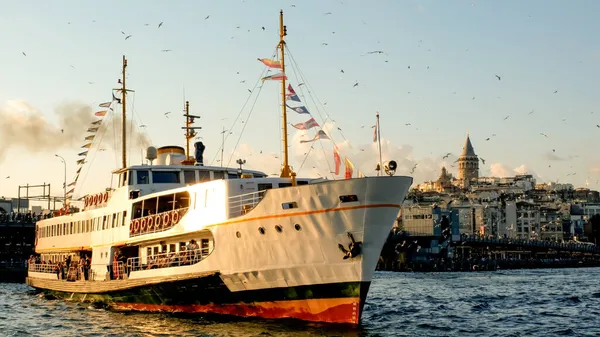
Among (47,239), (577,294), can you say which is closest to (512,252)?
(577,294)

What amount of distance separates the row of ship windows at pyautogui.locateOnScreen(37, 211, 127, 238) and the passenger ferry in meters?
0.11

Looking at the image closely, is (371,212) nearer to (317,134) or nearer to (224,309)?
(317,134)

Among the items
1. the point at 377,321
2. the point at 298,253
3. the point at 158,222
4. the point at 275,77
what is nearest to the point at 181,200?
the point at 158,222

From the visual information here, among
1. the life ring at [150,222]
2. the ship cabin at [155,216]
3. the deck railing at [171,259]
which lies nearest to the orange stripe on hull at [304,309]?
the deck railing at [171,259]

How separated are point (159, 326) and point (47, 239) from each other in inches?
930

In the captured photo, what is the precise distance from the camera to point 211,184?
30.1 metres

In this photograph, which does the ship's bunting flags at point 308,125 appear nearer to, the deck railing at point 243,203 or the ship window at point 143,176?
the deck railing at point 243,203

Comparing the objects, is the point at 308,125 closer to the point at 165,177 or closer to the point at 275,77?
the point at 275,77

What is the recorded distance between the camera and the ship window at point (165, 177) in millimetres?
36938

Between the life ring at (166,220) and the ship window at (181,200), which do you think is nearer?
the life ring at (166,220)

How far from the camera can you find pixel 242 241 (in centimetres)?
2836

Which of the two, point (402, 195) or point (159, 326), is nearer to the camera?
point (402, 195)

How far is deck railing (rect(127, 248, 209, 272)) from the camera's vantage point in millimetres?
30812

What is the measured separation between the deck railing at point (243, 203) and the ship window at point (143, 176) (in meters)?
8.97
